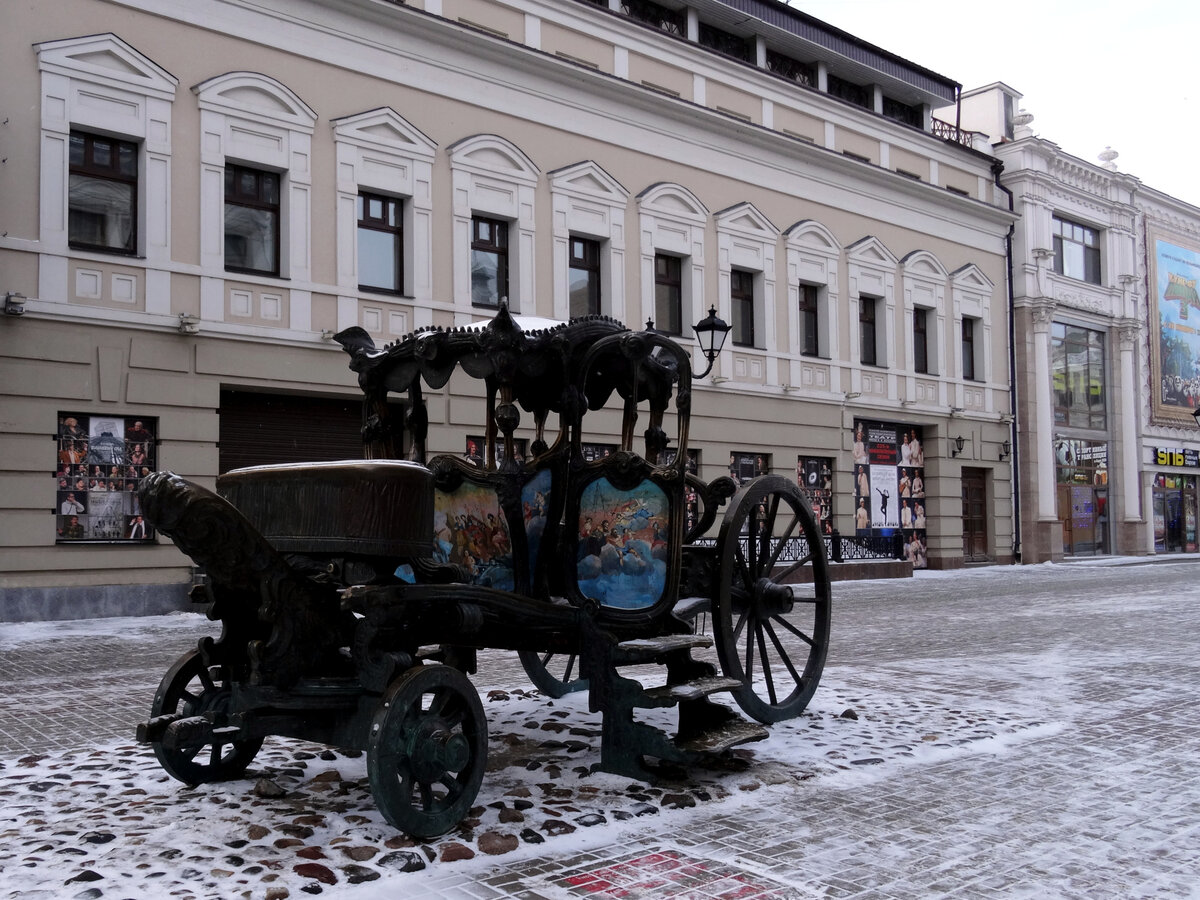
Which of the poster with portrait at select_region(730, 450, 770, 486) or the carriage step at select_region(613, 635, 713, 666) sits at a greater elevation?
the poster with portrait at select_region(730, 450, 770, 486)

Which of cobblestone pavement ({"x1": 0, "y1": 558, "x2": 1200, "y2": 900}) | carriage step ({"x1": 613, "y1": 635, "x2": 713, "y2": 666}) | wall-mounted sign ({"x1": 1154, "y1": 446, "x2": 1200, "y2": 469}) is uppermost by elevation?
wall-mounted sign ({"x1": 1154, "y1": 446, "x2": 1200, "y2": 469})

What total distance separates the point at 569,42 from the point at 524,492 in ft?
55.5

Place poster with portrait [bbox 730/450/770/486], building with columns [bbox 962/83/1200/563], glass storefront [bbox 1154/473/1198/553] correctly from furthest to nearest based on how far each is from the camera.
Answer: glass storefront [bbox 1154/473/1198/553], building with columns [bbox 962/83/1200/563], poster with portrait [bbox 730/450/770/486]

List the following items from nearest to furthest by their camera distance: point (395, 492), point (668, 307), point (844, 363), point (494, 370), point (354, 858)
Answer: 1. point (354, 858)
2. point (395, 492)
3. point (494, 370)
4. point (668, 307)
5. point (844, 363)

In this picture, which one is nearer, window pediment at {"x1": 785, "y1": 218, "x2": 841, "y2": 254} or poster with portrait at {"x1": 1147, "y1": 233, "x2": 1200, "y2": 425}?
window pediment at {"x1": 785, "y1": 218, "x2": 841, "y2": 254}

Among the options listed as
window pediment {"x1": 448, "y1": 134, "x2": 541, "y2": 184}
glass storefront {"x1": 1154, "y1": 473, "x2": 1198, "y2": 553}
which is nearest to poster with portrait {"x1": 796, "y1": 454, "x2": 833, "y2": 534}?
window pediment {"x1": 448, "y1": 134, "x2": 541, "y2": 184}

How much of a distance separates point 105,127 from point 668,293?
36.0 feet

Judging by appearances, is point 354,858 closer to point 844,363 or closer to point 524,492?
point 524,492

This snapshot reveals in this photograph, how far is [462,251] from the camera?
1870 cm

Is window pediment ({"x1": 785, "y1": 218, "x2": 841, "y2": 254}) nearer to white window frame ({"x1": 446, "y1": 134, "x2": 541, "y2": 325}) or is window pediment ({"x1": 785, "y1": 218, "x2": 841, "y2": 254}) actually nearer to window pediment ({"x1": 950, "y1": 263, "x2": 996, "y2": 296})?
window pediment ({"x1": 950, "y1": 263, "x2": 996, "y2": 296})

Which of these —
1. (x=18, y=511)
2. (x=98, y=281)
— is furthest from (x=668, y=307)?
(x=18, y=511)

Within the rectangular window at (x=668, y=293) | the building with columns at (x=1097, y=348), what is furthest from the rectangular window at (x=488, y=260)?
the building with columns at (x=1097, y=348)

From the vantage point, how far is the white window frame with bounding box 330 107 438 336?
17375mm

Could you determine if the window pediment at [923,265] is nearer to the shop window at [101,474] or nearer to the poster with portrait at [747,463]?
the poster with portrait at [747,463]
